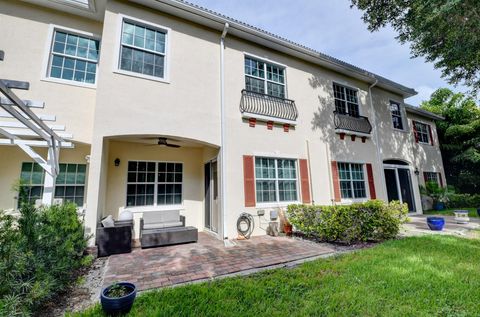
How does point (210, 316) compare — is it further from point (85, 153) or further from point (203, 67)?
point (203, 67)

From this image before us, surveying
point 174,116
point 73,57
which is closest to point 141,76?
point 174,116

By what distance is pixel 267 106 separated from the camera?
8961 millimetres

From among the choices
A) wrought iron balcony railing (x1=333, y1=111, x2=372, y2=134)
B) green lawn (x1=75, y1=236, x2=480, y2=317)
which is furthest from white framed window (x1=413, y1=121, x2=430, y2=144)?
green lawn (x1=75, y1=236, x2=480, y2=317)

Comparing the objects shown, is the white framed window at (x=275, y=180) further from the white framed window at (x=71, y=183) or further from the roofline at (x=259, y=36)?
the white framed window at (x=71, y=183)

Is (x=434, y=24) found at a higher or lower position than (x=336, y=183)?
higher

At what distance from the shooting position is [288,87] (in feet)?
32.1

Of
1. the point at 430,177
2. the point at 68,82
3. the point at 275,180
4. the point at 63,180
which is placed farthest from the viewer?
the point at 430,177

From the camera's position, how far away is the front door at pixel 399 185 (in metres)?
12.7

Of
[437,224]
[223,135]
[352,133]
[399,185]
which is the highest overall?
[352,133]

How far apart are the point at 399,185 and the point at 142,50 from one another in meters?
14.0

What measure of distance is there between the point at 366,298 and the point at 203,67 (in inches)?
307

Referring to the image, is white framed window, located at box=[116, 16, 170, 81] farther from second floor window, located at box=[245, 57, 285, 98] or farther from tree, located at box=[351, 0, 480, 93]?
tree, located at box=[351, 0, 480, 93]

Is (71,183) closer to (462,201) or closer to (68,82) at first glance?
(68,82)

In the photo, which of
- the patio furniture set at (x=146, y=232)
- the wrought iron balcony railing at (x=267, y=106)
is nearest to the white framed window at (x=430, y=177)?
the wrought iron balcony railing at (x=267, y=106)
